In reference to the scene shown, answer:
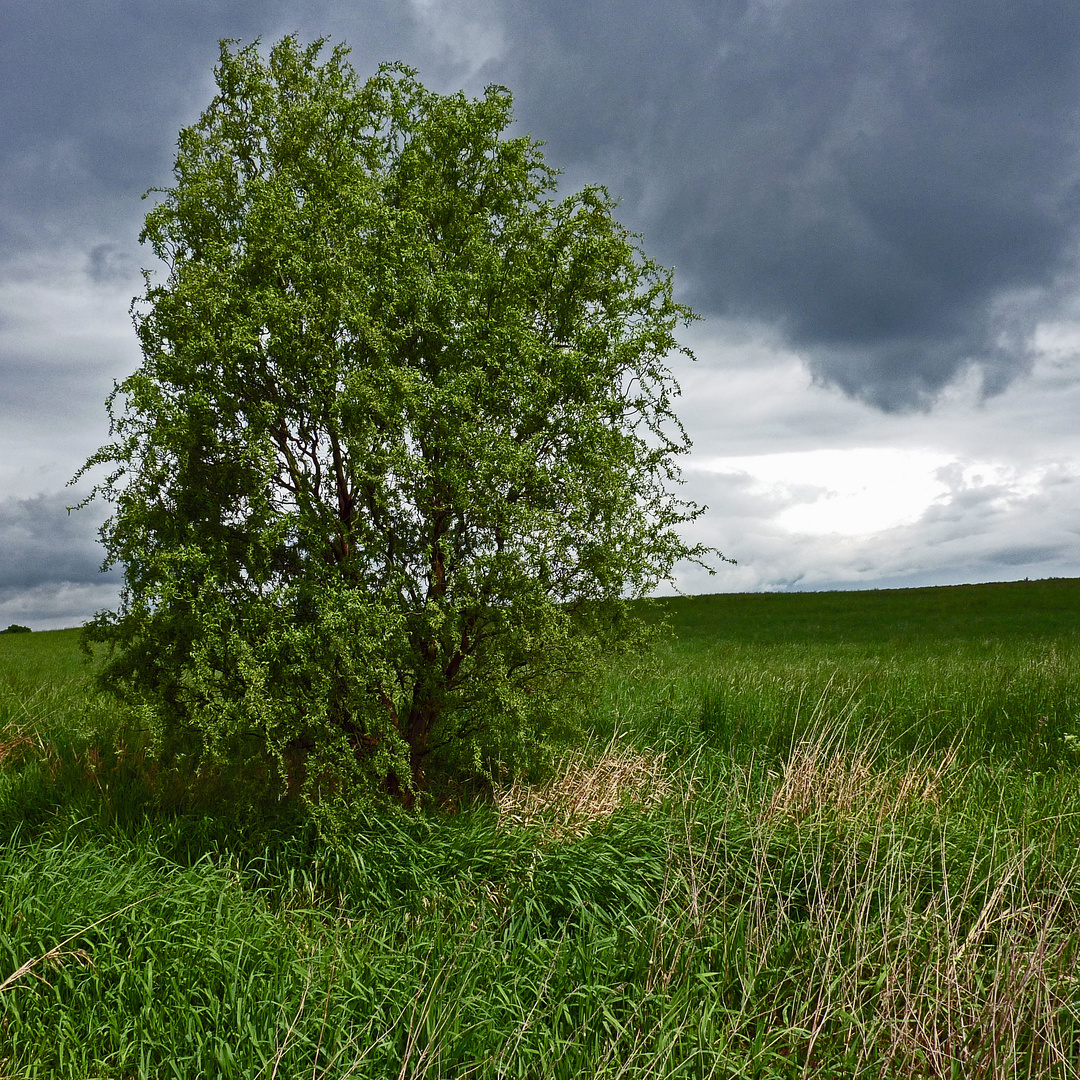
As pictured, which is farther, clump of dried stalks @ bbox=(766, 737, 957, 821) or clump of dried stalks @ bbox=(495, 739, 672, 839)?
clump of dried stalks @ bbox=(495, 739, 672, 839)

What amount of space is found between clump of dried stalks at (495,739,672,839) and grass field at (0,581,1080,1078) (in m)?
0.05

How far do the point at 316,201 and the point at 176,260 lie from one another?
1754mm

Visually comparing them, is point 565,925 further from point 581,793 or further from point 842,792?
point 842,792

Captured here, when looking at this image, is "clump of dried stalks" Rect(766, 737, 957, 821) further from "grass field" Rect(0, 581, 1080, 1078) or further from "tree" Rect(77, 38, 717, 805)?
"tree" Rect(77, 38, 717, 805)

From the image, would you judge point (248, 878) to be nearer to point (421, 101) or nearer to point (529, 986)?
point (529, 986)

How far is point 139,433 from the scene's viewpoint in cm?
820

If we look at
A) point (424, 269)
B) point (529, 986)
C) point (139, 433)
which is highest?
point (424, 269)

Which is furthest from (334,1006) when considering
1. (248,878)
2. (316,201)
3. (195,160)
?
(195,160)

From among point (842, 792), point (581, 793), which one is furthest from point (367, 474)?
point (842, 792)

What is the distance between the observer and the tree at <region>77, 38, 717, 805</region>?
7.82m

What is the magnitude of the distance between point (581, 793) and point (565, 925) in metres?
2.78

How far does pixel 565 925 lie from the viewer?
628cm

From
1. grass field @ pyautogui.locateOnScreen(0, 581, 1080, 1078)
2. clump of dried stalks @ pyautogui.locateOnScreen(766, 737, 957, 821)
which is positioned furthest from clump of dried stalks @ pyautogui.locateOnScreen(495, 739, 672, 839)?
clump of dried stalks @ pyautogui.locateOnScreen(766, 737, 957, 821)

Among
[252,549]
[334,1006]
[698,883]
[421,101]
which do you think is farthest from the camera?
[421,101]
